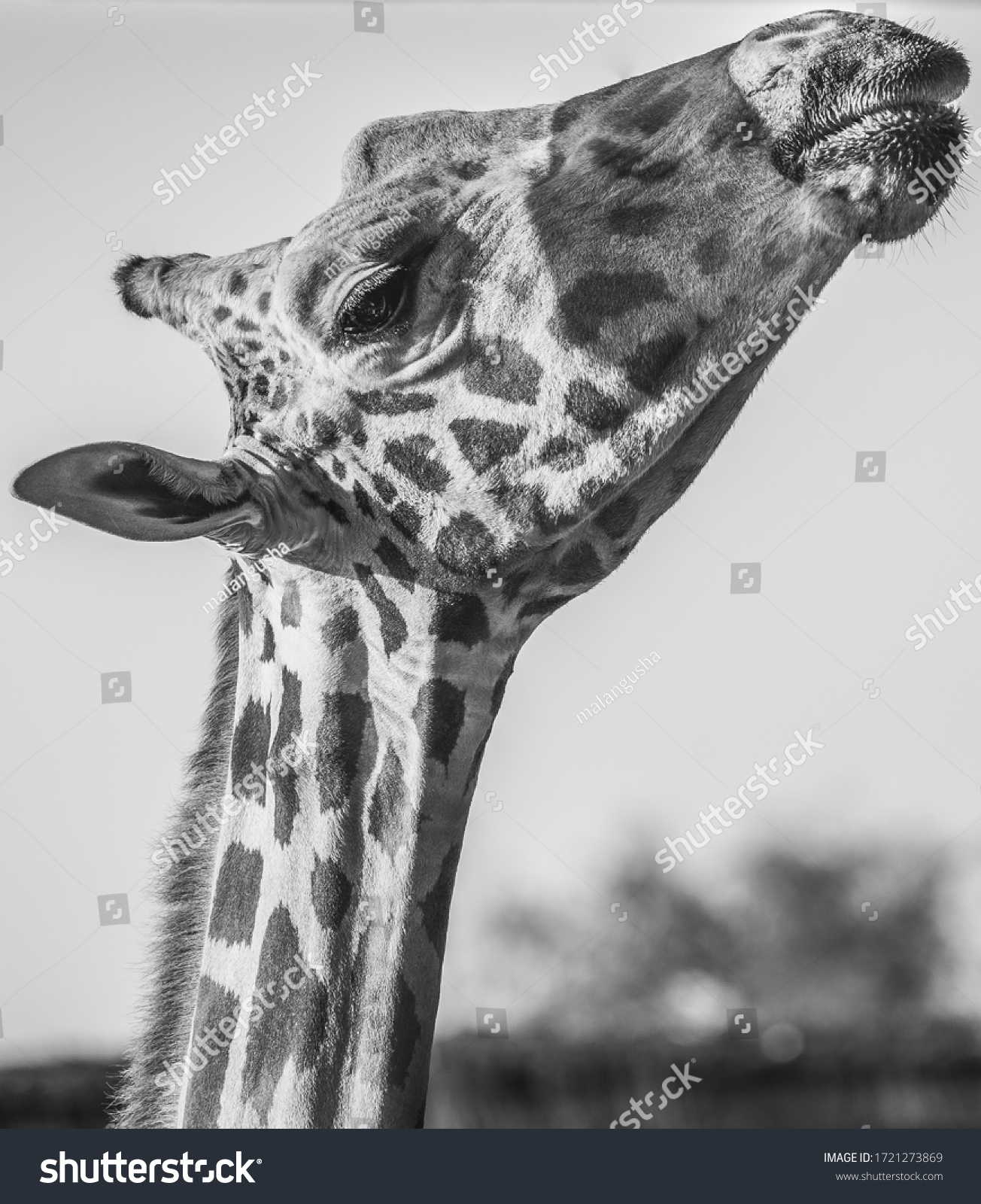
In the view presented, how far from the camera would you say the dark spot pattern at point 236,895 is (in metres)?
2.86

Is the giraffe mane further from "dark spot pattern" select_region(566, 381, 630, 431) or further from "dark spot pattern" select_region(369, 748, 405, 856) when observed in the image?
"dark spot pattern" select_region(566, 381, 630, 431)

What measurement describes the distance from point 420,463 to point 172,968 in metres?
1.42

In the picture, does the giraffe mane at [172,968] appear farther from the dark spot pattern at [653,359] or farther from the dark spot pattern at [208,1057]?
the dark spot pattern at [653,359]

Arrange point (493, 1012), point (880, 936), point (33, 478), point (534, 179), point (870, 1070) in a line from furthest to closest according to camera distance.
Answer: point (880, 936)
point (870, 1070)
point (493, 1012)
point (534, 179)
point (33, 478)

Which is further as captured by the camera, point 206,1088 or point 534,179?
point 534,179

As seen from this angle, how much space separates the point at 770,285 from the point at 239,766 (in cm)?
168

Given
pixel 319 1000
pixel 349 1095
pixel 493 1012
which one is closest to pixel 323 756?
pixel 319 1000

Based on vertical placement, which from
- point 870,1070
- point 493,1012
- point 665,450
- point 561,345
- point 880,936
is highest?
point 561,345

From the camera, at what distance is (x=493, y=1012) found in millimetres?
8781

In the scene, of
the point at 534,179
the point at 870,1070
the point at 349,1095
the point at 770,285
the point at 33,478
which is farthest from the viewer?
the point at 870,1070

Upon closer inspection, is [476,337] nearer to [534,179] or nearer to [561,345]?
[561,345]

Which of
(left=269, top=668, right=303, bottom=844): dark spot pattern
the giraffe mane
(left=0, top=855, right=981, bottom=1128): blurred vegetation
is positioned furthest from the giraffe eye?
(left=0, top=855, right=981, bottom=1128): blurred vegetation

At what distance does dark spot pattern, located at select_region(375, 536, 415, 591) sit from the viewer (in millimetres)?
2988

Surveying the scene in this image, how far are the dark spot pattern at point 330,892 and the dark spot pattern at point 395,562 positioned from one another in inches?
26.6
